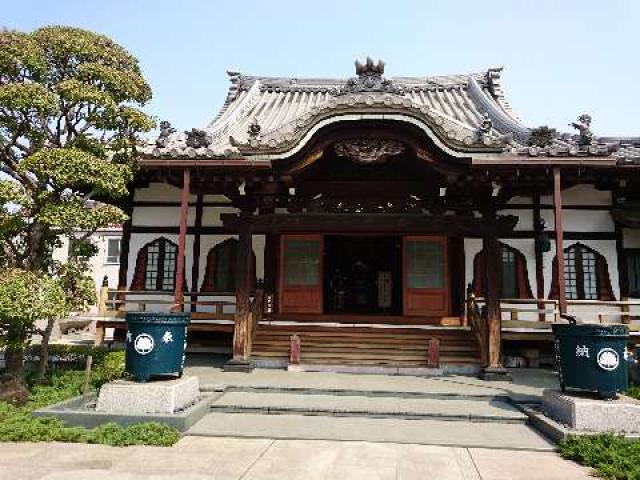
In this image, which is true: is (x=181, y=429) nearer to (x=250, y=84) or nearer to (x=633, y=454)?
(x=633, y=454)

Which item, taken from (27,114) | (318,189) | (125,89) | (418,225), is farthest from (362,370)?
(27,114)

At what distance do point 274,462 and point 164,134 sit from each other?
27.3ft

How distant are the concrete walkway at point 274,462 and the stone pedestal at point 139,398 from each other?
3.09ft

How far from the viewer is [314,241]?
45.9 ft

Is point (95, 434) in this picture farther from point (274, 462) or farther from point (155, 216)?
point (155, 216)

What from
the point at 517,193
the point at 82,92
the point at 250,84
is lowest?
the point at 517,193

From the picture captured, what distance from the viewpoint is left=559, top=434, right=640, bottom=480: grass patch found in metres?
5.48

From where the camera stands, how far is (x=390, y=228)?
1202 cm

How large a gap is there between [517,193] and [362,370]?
20.5ft

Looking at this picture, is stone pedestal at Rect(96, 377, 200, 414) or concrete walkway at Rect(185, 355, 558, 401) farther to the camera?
concrete walkway at Rect(185, 355, 558, 401)

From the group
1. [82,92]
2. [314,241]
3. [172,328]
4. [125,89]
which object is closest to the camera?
[172,328]

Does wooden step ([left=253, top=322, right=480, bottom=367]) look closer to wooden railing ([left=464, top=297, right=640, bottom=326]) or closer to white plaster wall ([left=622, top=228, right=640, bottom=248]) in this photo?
wooden railing ([left=464, top=297, right=640, bottom=326])

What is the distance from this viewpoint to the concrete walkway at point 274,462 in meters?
5.40

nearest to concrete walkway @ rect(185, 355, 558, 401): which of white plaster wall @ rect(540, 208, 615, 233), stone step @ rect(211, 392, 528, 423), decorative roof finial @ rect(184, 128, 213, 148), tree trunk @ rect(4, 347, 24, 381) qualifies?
stone step @ rect(211, 392, 528, 423)
